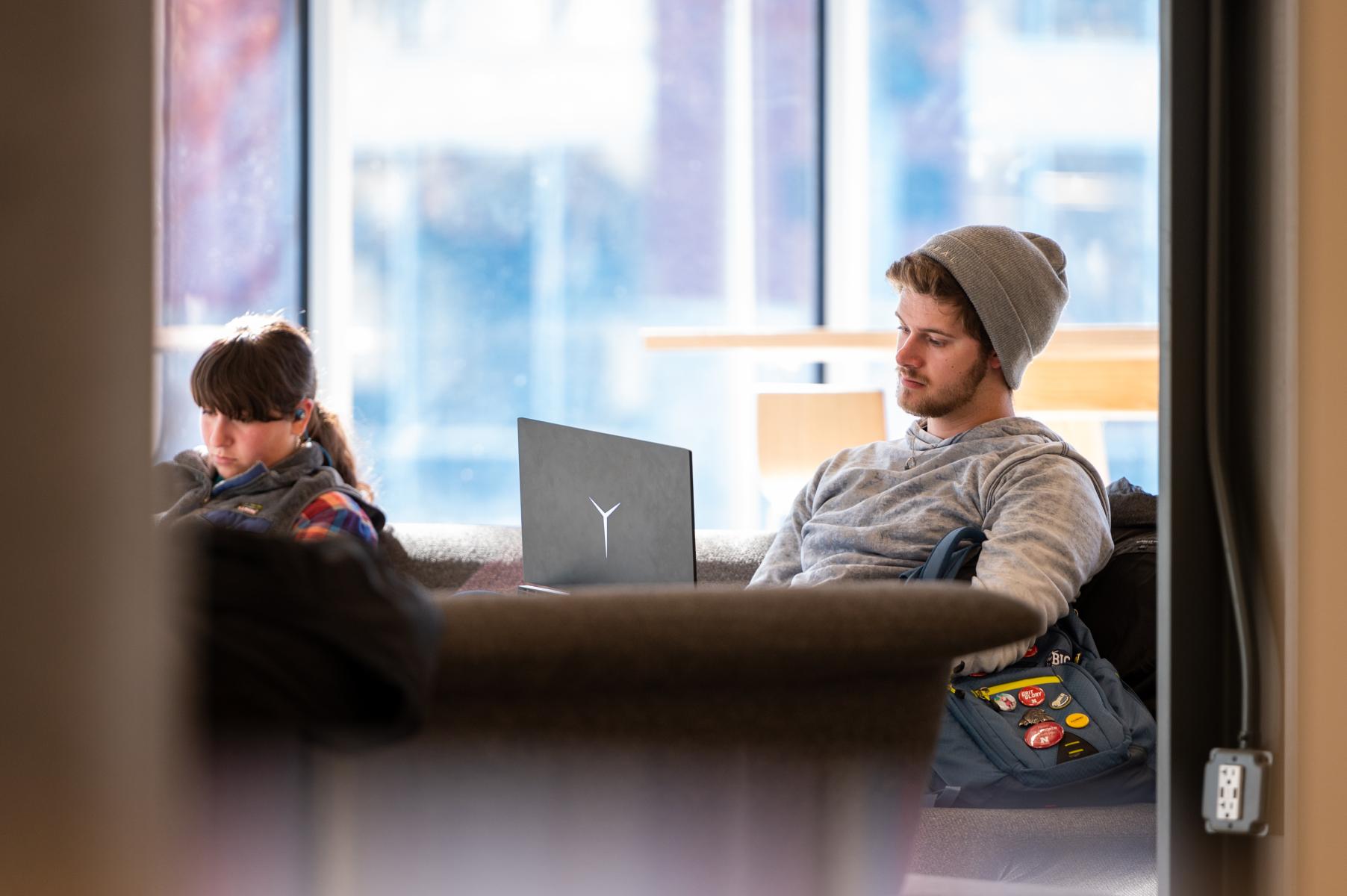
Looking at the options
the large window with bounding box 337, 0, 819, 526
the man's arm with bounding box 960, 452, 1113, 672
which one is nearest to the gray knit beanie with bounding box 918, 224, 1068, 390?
the man's arm with bounding box 960, 452, 1113, 672

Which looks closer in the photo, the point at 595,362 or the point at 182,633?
the point at 182,633

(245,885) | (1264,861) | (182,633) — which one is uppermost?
(182,633)

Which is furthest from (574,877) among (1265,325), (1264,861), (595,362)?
(595,362)

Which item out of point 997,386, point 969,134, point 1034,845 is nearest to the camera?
point 1034,845

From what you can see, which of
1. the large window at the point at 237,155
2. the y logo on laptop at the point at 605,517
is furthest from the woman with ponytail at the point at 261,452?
the large window at the point at 237,155

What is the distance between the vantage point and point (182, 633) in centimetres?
72

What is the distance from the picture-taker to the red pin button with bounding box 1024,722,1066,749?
169 centimetres

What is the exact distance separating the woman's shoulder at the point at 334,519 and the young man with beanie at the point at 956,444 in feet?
2.34

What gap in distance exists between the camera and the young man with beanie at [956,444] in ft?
6.30

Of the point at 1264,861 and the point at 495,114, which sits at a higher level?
the point at 495,114

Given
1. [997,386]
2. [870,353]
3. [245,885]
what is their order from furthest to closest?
[870,353], [997,386], [245,885]

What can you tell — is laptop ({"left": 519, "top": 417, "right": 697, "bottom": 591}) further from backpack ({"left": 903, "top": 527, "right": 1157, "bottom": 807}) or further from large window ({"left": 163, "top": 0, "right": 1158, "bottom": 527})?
large window ({"left": 163, "top": 0, "right": 1158, "bottom": 527})

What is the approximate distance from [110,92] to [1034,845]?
4.86 feet

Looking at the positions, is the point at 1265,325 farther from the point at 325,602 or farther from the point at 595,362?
the point at 595,362
